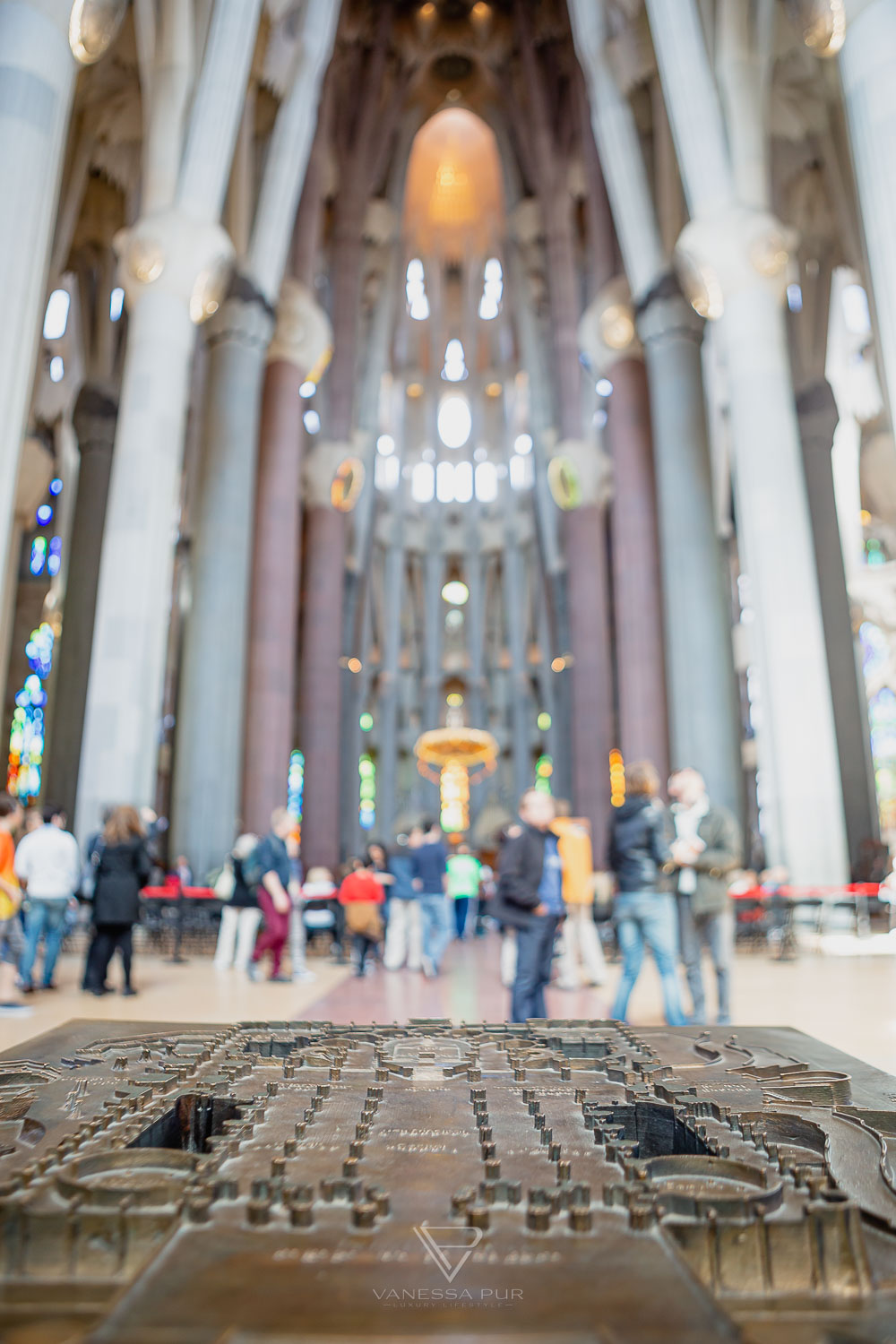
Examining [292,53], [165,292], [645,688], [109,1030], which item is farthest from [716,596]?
[109,1030]

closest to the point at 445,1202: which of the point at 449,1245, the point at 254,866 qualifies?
the point at 449,1245

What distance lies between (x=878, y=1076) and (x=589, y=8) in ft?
64.4

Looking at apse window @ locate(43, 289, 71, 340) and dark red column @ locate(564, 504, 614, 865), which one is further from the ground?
apse window @ locate(43, 289, 71, 340)

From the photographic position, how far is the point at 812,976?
24.6 ft

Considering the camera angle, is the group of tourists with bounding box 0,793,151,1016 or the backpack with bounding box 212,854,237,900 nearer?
the group of tourists with bounding box 0,793,151,1016

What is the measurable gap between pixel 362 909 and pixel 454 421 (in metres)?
30.0

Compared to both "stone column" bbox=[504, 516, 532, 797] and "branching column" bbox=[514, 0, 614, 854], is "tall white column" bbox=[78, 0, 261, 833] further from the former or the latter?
"stone column" bbox=[504, 516, 532, 797]

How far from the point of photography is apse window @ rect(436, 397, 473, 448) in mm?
35688

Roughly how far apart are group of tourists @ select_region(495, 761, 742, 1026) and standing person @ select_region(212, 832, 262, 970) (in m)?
3.70

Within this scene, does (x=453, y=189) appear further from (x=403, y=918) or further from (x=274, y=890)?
(x=274, y=890)

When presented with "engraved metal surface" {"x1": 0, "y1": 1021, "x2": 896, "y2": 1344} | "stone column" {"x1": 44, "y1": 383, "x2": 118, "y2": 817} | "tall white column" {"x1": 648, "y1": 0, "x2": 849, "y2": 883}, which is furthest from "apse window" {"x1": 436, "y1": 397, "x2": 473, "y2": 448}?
"engraved metal surface" {"x1": 0, "y1": 1021, "x2": 896, "y2": 1344}

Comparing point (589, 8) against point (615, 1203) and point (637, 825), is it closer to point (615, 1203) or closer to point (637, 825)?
point (637, 825)

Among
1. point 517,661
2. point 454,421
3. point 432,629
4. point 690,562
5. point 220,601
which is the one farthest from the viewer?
point 454,421

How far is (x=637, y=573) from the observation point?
18.1 metres
